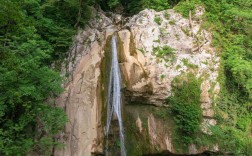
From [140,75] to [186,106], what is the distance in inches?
71.0

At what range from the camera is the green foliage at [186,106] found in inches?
293

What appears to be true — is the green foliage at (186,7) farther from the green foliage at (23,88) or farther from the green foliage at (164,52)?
the green foliage at (23,88)

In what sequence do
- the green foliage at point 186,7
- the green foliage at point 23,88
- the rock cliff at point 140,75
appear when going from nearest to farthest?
the green foliage at point 23,88
the rock cliff at point 140,75
the green foliage at point 186,7

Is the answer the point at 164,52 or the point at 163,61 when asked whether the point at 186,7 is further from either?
the point at 163,61

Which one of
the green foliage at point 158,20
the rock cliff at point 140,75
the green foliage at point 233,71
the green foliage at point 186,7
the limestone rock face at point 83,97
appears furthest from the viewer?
the green foliage at point 186,7

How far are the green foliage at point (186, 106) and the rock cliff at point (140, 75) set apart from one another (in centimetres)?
24

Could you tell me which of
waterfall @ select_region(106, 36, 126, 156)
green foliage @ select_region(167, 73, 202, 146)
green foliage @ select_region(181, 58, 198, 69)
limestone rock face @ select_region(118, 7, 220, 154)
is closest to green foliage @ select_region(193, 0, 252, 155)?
limestone rock face @ select_region(118, 7, 220, 154)

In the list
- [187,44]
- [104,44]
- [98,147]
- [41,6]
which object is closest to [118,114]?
[98,147]

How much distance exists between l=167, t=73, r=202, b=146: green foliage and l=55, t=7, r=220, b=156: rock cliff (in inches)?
9.6

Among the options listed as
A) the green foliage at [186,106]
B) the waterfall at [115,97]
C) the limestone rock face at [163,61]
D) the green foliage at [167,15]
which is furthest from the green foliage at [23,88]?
the green foliage at [167,15]

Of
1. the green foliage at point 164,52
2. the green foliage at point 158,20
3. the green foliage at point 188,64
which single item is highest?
the green foliage at point 158,20

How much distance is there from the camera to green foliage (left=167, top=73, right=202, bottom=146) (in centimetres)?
744

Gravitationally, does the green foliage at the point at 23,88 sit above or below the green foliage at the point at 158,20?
below

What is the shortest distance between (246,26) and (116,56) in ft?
17.5
